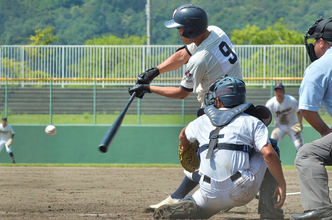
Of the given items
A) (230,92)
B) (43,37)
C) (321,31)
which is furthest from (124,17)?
(230,92)

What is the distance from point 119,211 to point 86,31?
54739 millimetres

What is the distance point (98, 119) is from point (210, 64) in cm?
1130

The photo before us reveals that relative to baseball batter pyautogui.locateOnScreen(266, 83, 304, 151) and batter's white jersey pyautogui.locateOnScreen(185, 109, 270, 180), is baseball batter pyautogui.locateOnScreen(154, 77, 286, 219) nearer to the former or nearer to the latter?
batter's white jersey pyautogui.locateOnScreen(185, 109, 270, 180)

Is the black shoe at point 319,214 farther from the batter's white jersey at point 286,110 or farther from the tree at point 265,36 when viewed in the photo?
the tree at point 265,36

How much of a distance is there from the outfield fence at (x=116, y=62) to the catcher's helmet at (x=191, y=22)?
20.6m

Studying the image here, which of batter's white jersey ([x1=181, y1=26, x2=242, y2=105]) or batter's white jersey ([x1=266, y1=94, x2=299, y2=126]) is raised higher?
batter's white jersey ([x1=181, y1=26, x2=242, y2=105])

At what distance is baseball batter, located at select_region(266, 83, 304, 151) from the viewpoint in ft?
39.1

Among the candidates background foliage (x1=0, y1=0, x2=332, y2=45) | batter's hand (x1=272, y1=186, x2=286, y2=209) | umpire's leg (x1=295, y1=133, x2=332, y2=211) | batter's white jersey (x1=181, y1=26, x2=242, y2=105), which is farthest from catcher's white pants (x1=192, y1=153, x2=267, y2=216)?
background foliage (x1=0, y1=0, x2=332, y2=45)

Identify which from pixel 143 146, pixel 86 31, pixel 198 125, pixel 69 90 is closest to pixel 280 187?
pixel 198 125

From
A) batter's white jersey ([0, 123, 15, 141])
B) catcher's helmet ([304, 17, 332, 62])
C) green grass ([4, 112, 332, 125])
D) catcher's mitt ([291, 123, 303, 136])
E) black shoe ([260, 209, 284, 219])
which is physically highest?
catcher's helmet ([304, 17, 332, 62])

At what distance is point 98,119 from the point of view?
15453 millimetres

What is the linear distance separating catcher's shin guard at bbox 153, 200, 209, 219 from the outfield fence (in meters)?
21.2

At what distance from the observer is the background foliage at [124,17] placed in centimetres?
4928

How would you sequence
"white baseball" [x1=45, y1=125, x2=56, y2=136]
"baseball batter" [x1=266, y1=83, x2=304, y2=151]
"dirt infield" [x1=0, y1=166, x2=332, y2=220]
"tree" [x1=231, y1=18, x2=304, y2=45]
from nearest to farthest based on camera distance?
"dirt infield" [x1=0, y1=166, x2=332, y2=220] → "baseball batter" [x1=266, y1=83, x2=304, y2=151] → "white baseball" [x1=45, y1=125, x2=56, y2=136] → "tree" [x1=231, y1=18, x2=304, y2=45]
